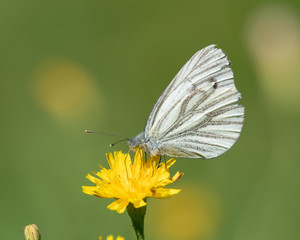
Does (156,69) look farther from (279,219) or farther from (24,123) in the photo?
(279,219)

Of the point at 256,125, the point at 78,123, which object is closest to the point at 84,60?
the point at 78,123

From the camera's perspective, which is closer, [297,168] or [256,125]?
[297,168]

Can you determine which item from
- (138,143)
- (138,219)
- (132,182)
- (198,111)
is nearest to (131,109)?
(198,111)

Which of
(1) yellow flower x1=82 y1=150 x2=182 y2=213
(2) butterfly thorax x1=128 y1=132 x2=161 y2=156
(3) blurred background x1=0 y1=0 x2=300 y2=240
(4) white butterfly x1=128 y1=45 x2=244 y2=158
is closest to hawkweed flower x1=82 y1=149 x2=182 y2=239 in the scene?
(1) yellow flower x1=82 y1=150 x2=182 y2=213

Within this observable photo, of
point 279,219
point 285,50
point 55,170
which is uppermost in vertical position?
point 285,50

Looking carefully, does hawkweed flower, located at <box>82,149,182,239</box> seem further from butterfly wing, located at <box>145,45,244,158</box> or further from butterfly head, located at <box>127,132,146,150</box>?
butterfly wing, located at <box>145,45,244,158</box>

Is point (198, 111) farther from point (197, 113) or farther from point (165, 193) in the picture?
point (165, 193)

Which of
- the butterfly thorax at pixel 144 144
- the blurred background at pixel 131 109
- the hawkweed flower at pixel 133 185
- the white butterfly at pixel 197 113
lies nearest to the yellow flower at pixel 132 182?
the hawkweed flower at pixel 133 185
